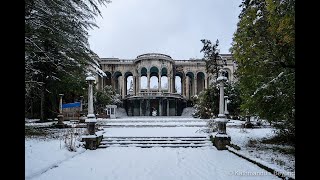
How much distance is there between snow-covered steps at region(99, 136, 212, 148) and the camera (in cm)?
1310

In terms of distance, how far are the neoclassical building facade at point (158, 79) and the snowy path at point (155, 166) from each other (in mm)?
30701

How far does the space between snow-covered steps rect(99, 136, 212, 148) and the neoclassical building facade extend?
2724 centimetres

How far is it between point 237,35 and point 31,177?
8.96m

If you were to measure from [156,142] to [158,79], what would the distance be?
3270 centimetres

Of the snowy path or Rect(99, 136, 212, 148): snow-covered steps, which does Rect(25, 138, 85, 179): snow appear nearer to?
the snowy path

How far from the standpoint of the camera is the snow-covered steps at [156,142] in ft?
43.0

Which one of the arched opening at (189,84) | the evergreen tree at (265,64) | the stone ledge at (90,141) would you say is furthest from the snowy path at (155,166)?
the arched opening at (189,84)

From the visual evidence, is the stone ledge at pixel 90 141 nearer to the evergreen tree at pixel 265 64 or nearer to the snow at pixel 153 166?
the snow at pixel 153 166

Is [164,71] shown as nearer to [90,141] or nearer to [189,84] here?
[189,84]

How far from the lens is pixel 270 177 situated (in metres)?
6.66

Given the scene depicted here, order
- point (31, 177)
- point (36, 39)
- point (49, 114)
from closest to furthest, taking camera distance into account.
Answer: point (31, 177), point (36, 39), point (49, 114)

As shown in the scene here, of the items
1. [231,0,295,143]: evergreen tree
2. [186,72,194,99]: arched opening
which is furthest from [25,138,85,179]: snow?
[186,72,194,99]: arched opening
